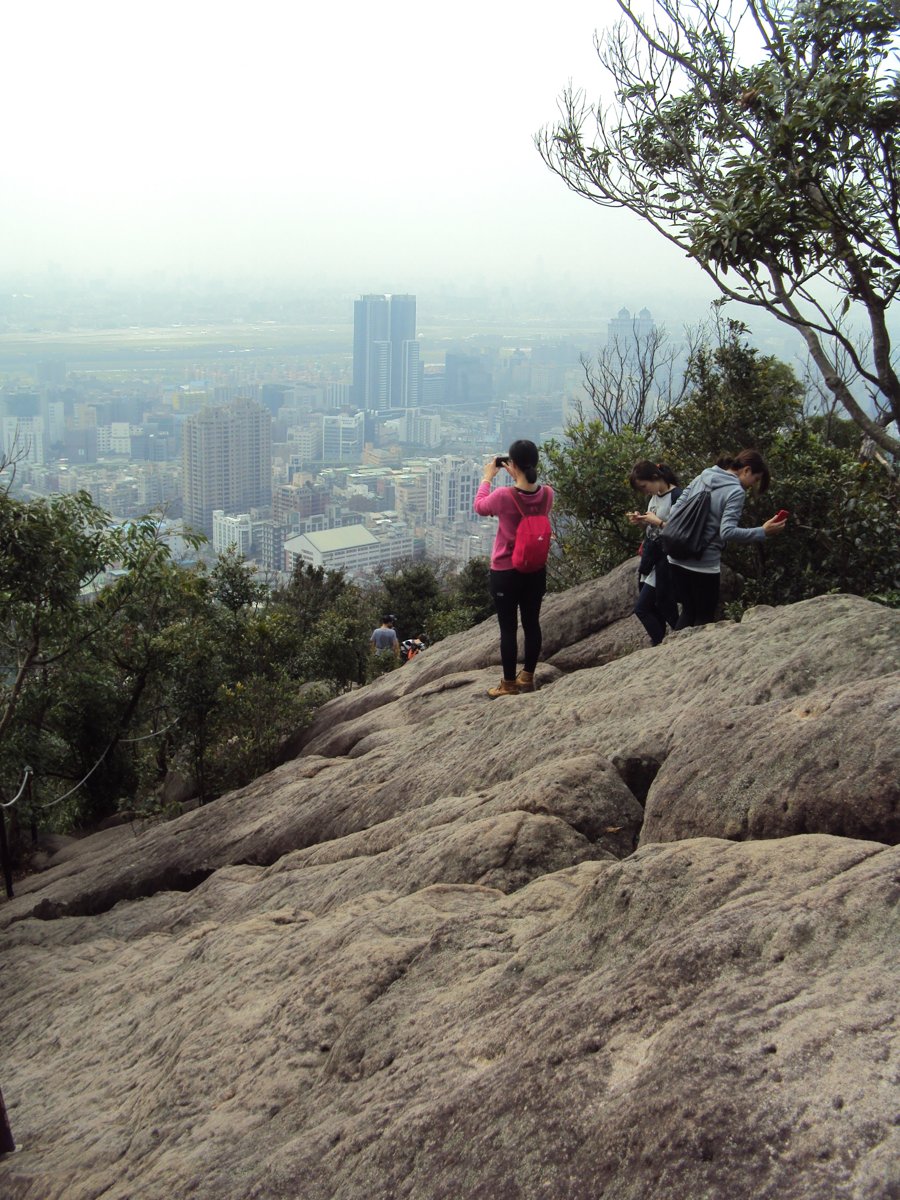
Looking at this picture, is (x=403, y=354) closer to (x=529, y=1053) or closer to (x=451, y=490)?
(x=451, y=490)

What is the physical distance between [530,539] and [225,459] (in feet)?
326

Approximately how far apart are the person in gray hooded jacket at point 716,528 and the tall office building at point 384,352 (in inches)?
6186

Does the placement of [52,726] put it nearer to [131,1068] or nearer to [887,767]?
[131,1068]

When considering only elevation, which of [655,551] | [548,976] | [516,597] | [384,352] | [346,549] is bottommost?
[346,549]

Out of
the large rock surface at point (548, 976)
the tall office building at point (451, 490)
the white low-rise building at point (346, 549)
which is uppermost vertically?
the large rock surface at point (548, 976)

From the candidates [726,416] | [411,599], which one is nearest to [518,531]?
[726,416]

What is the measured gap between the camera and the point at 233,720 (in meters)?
12.9

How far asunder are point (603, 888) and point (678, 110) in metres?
10.2

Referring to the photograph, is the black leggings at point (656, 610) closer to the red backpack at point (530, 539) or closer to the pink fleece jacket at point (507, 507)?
the red backpack at point (530, 539)

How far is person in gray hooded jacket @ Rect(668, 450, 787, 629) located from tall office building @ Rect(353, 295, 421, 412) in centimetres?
15713

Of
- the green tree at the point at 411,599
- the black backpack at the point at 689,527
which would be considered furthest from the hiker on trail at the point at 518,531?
the green tree at the point at 411,599

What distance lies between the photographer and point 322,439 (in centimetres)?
14100

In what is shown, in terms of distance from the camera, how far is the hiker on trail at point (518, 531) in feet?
25.8

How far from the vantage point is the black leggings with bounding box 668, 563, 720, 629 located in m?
8.26
